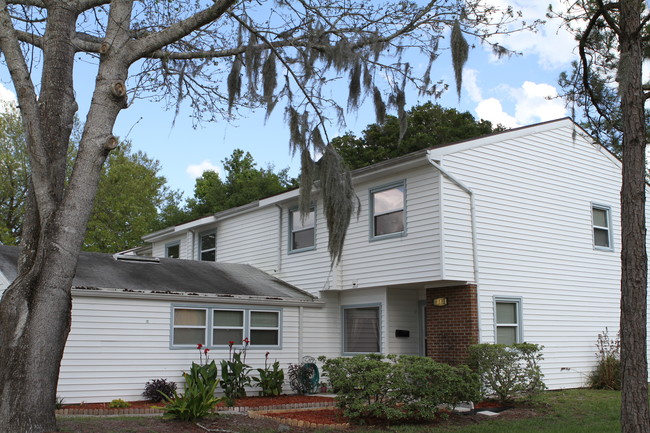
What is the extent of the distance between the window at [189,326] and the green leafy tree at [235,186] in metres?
20.8

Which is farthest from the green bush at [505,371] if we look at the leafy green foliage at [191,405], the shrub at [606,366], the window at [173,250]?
the window at [173,250]

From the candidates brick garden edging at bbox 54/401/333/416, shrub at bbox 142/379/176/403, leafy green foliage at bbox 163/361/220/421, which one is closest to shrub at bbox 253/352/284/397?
brick garden edging at bbox 54/401/333/416

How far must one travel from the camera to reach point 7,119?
105 feet

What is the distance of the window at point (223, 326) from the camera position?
47.7 ft

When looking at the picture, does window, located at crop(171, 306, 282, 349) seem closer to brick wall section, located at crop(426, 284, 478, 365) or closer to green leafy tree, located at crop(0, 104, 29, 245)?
brick wall section, located at crop(426, 284, 478, 365)

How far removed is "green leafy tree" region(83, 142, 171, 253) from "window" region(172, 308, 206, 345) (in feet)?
61.5

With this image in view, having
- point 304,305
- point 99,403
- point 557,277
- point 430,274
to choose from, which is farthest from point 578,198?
point 99,403

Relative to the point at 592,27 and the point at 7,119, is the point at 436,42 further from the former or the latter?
the point at 7,119

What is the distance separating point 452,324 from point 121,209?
76.7ft

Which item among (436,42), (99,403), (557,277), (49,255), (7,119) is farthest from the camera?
(7,119)

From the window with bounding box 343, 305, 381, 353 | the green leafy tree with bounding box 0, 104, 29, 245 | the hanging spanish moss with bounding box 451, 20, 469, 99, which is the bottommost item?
the window with bounding box 343, 305, 381, 353

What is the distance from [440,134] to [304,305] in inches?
720

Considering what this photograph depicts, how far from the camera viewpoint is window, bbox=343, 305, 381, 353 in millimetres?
15699

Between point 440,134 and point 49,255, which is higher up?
point 440,134
